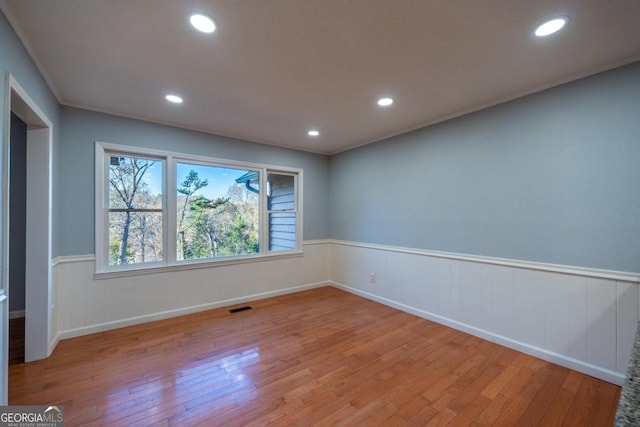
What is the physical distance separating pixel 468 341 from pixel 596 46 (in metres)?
2.77

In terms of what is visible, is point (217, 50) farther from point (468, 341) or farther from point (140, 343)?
point (468, 341)

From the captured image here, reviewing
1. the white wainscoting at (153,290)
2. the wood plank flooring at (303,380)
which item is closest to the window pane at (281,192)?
the white wainscoting at (153,290)

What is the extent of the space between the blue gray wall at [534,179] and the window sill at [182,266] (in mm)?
1993

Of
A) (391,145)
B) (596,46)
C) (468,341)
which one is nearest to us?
(596,46)

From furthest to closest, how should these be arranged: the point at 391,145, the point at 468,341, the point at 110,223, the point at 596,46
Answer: the point at 391,145 → the point at 110,223 → the point at 468,341 → the point at 596,46

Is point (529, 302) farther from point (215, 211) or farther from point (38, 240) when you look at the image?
point (38, 240)

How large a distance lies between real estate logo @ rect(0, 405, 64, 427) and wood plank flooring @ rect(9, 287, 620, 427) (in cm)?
6

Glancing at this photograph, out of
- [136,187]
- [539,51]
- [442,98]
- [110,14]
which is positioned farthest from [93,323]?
[539,51]

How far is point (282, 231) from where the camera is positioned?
457 centimetres

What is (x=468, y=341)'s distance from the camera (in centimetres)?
279

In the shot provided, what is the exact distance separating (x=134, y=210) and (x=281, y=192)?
2.15 m

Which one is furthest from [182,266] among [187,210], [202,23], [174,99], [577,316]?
[577,316]

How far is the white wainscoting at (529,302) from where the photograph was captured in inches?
82.0

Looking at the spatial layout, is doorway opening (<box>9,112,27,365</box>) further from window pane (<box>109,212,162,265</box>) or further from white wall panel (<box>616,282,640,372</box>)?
white wall panel (<box>616,282,640,372</box>)
